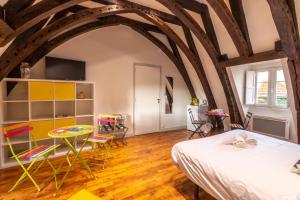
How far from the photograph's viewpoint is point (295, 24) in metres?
2.52

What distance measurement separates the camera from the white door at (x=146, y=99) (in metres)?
5.08

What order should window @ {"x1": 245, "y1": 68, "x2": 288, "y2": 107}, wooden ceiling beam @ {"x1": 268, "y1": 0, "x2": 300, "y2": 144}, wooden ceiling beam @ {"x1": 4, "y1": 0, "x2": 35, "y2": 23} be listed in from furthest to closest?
window @ {"x1": 245, "y1": 68, "x2": 288, "y2": 107}, wooden ceiling beam @ {"x1": 268, "y1": 0, "x2": 300, "y2": 144}, wooden ceiling beam @ {"x1": 4, "y1": 0, "x2": 35, "y2": 23}

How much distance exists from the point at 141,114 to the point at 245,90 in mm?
2983

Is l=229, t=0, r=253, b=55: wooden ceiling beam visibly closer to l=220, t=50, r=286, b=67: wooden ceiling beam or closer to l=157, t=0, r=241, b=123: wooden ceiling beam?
l=220, t=50, r=286, b=67: wooden ceiling beam

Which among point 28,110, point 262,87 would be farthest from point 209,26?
point 28,110

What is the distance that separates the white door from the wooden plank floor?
1668 millimetres

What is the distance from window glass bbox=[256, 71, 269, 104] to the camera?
4559 mm

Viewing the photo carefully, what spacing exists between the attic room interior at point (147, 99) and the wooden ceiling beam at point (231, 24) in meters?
0.02

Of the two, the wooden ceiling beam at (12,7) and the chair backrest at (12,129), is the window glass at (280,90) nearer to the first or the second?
the wooden ceiling beam at (12,7)

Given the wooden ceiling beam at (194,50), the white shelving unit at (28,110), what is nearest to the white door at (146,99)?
the wooden ceiling beam at (194,50)

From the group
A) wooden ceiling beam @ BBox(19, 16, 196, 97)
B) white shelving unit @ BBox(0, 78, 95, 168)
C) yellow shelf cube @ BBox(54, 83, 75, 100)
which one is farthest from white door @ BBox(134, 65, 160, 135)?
yellow shelf cube @ BBox(54, 83, 75, 100)

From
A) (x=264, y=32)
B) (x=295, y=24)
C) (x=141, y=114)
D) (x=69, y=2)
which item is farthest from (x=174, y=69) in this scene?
(x=69, y=2)

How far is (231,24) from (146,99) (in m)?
3.07

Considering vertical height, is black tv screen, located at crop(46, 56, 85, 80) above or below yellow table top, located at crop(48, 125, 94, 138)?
above
